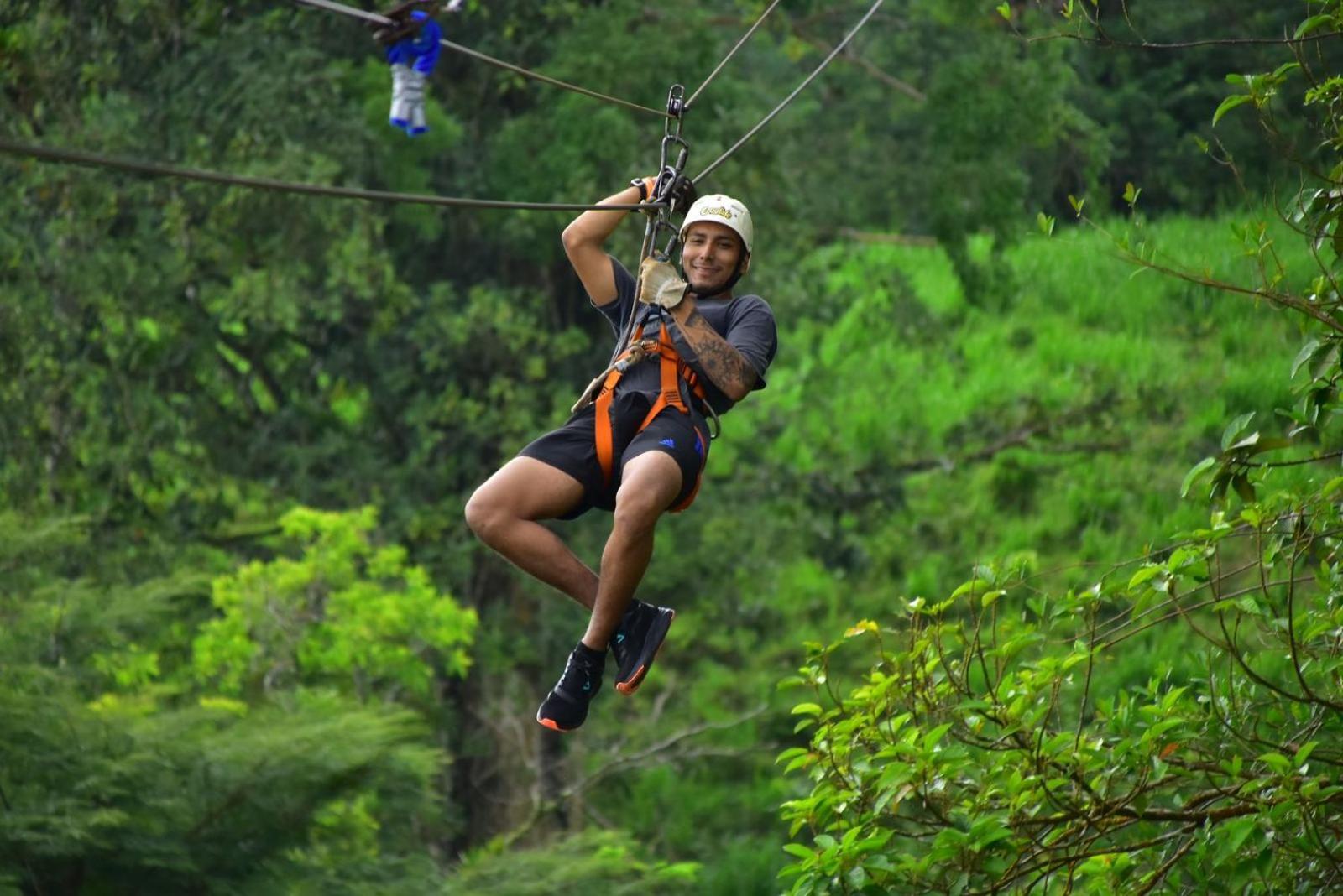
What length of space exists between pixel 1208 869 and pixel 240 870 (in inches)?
232

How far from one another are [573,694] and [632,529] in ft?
1.62

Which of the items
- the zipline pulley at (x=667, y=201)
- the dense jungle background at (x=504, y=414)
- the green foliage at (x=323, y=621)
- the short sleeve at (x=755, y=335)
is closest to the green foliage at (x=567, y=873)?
the dense jungle background at (x=504, y=414)

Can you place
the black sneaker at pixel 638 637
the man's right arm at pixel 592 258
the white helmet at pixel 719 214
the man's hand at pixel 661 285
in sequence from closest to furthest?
the black sneaker at pixel 638 637
the man's hand at pixel 661 285
the white helmet at pixel 719 214
the man's right arm at pixel 592 258

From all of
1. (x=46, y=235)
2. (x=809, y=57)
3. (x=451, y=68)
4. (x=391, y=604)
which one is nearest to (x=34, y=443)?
(x=46, y=235)

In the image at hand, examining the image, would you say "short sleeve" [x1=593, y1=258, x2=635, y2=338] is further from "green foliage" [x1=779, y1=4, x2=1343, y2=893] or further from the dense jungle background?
the dense jungle background

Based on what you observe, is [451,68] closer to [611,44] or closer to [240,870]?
[611,44]

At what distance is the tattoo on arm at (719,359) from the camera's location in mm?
5309

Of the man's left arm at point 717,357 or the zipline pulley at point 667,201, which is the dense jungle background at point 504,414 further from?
the zipline pulley at point 667,201

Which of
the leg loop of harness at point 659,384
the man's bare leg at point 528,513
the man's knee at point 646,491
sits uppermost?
the leg loop of harness at point 659,384

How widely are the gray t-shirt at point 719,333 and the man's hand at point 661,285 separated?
0.14 ft

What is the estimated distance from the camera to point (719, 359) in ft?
17.4

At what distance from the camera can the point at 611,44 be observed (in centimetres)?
1319

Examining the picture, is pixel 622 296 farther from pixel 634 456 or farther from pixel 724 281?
pixel 634 456

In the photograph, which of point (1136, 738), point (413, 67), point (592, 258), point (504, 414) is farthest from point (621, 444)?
point (504, 414)
